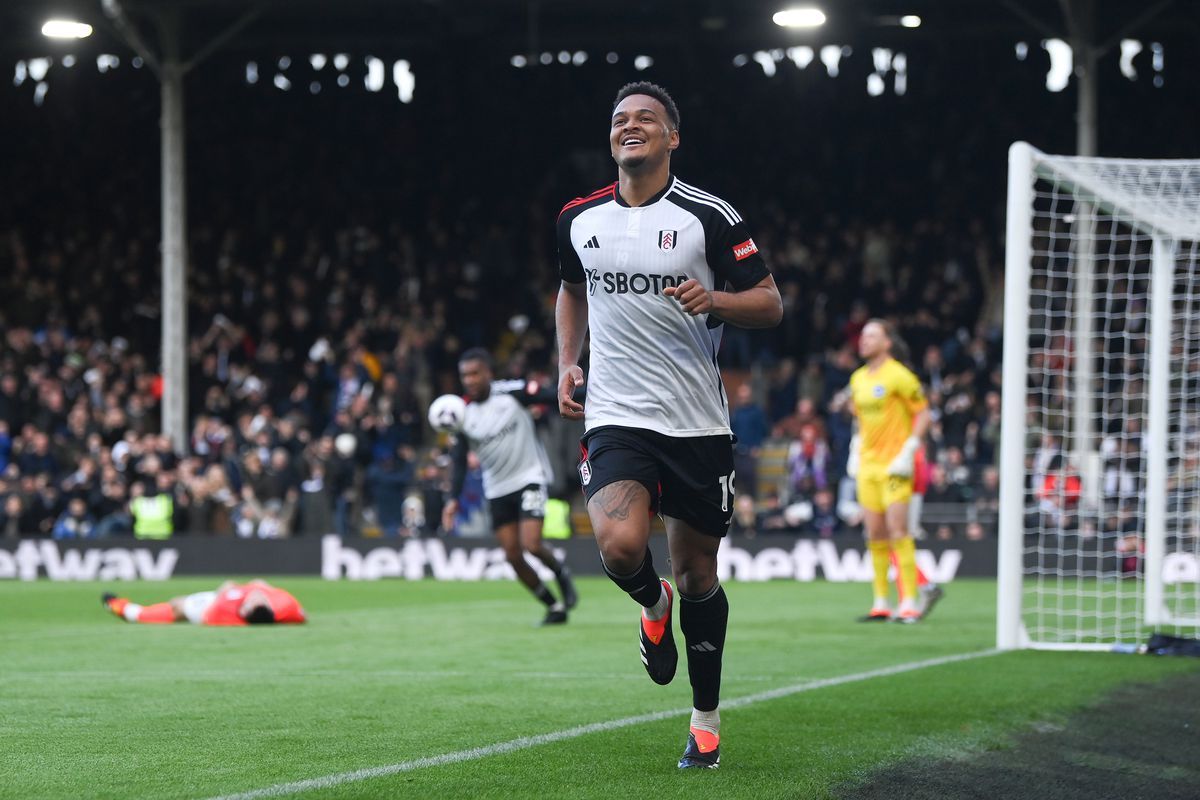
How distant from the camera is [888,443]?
42.6 feet

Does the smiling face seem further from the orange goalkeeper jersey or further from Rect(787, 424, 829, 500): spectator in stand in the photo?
Rect(787, 424, 829, 500): spectator in stand

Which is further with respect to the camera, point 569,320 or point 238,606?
point 238,606

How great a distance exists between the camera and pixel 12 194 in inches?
1240

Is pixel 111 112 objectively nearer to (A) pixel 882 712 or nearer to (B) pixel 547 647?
(B) pixel 547 647

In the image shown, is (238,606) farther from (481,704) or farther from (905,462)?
(481,704)

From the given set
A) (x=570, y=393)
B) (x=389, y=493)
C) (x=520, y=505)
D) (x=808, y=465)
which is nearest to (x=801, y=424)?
(x=808, y=465)

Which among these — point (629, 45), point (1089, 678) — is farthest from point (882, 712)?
point (629, 45)

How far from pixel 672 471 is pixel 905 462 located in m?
7.41

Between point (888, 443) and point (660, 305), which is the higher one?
point (660, 305)

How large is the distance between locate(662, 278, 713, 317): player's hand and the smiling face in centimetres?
62

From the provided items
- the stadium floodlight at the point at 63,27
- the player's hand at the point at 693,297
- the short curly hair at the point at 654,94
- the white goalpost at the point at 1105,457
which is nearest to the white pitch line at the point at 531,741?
the player's hand at the point at 693,297

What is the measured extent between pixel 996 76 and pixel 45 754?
2608 centimetres

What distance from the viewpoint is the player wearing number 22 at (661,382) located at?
571 cm

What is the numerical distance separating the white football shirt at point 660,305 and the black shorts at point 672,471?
4 centimetres
